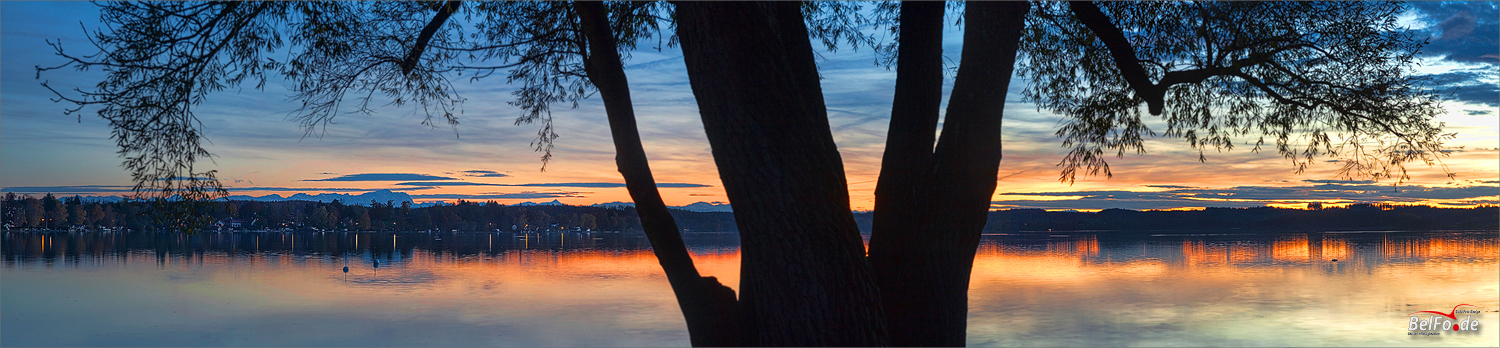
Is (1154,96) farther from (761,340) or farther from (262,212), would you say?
(262,212)

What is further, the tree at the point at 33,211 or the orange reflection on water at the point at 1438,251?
the tree at the point at 33,211

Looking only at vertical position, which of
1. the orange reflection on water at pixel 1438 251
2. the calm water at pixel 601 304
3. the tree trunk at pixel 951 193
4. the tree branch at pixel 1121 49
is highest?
the tree branch at pixel 1121 49

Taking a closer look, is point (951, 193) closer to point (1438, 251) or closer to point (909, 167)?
point (909, 167)

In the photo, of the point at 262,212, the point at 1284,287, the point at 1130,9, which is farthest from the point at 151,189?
the point at 262,212

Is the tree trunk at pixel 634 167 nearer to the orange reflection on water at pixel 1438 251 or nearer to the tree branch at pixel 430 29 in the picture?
the tree branch at pixel 430 29

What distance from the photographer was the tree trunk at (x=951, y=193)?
4145 millimetres

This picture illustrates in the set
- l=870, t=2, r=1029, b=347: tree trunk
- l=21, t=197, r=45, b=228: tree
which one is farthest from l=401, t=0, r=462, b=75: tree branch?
l=21, t=197, r=45, b=228: tree

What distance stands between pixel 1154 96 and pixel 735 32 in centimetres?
353

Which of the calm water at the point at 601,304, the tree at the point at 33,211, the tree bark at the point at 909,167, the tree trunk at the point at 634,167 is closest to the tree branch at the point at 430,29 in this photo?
the tree trunk at the point at 634,167

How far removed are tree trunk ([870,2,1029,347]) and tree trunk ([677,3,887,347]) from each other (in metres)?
0.45

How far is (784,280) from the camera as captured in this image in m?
3.72

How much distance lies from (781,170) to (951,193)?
1.04 meters

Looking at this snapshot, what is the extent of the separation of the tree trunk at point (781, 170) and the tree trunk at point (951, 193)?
0.45 meters

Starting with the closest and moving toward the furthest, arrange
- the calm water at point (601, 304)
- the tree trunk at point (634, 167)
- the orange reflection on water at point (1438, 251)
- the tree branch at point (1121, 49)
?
the tree trunk at point (634, 167) < the tree branch at point (1121, 49) < the calm water at point (601, 304) < the orange reflection on water at point (1438, 251)
